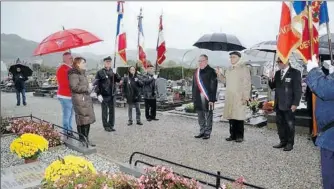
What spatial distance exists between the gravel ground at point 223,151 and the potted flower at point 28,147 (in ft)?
4.19

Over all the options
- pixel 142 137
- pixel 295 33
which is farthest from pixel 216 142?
pixel 295 33

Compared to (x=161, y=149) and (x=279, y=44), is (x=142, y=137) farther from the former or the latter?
(x=279, y=44)

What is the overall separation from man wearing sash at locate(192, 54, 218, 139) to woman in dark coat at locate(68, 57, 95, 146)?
235cm

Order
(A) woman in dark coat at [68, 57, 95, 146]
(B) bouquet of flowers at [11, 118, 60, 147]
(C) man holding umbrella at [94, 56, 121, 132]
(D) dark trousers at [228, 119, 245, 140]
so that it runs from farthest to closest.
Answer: (C) man holding umbrella at [94, 56, 121, 132]
(D) dark trousers at [228, 119, 245, 140]
(B) bouquet of flowers at [11, 118, 60, 147]
(A) woman in dark coat at [68, 57, 95, 146]

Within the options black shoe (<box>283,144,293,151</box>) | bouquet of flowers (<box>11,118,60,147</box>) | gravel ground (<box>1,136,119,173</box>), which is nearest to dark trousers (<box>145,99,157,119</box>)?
bouquet of flowers (<box>11,118,60,147</box>)

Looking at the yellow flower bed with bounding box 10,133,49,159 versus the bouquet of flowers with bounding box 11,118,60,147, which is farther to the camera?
the bouquet of flowers with bounding box 11,118,60,147

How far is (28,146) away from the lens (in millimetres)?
5305

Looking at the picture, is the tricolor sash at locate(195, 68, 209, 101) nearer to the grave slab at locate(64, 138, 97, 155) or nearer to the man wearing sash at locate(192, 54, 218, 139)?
the man wearing sash at locate(192, 54, 218, 139)

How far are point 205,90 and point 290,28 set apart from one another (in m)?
2.73

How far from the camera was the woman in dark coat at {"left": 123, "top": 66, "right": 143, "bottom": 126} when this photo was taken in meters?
9.36

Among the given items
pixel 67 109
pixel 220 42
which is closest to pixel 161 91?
pixel 220 42

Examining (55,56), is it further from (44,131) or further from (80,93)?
(80,93)

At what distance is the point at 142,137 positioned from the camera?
25.2ft

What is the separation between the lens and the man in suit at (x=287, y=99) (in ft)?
20.4
